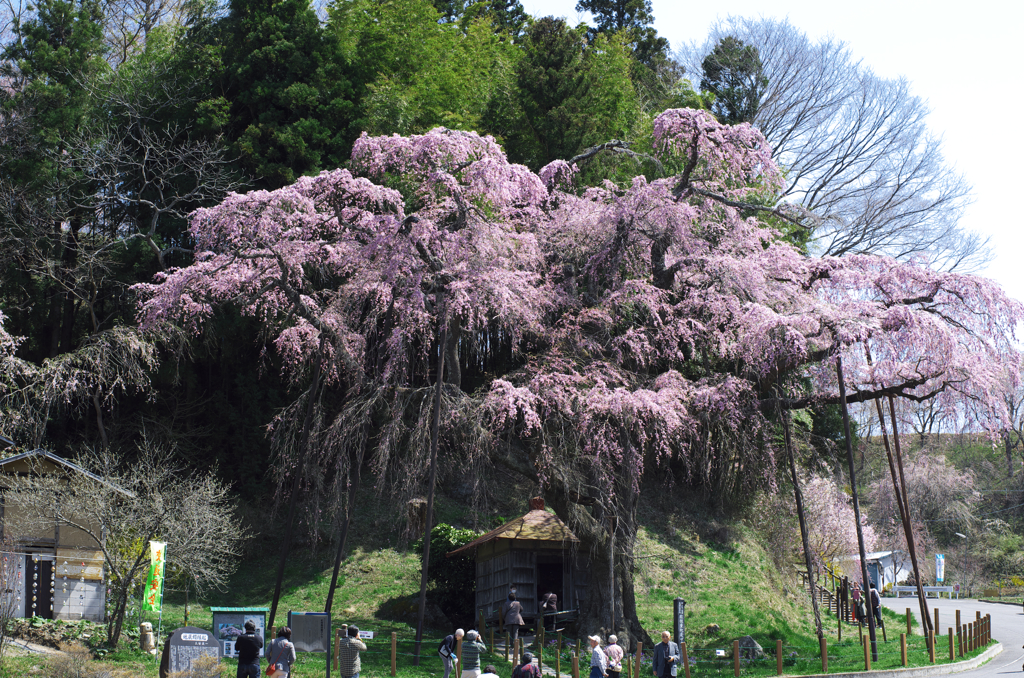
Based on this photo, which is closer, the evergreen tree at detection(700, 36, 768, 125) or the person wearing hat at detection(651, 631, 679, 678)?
the person wearing hat at detection(651, 631, 679, 678)

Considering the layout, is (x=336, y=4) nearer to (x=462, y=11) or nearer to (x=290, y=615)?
(x=462, y=11)

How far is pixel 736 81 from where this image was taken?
39750 millimetres

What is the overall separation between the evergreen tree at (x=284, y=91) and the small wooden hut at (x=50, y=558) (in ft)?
40.6

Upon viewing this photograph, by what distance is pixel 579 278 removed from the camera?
24219mm

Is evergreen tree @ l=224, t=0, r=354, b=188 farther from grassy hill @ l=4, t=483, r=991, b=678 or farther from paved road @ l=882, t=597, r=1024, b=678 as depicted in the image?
paved road @ l=882, t=597, r=1024, b=678

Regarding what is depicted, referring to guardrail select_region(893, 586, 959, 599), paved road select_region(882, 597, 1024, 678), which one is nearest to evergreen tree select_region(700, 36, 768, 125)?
paved road select_region(882, 597, 1024, 678)

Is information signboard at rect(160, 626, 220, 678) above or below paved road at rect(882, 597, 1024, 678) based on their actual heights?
above

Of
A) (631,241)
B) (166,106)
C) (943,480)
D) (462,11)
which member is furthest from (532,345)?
(943,480)

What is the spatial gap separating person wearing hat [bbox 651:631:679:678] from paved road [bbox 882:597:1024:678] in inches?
294

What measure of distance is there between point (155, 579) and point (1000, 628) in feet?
88.4

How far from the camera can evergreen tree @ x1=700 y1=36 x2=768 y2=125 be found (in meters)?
39.2

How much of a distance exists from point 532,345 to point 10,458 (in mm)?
12585

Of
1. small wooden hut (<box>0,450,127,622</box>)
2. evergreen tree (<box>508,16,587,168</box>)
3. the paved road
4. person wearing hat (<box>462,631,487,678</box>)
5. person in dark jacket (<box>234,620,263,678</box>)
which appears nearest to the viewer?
person in dark jacket (<box>234,620,263,678</box>)

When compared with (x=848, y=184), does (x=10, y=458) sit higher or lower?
→ lower
